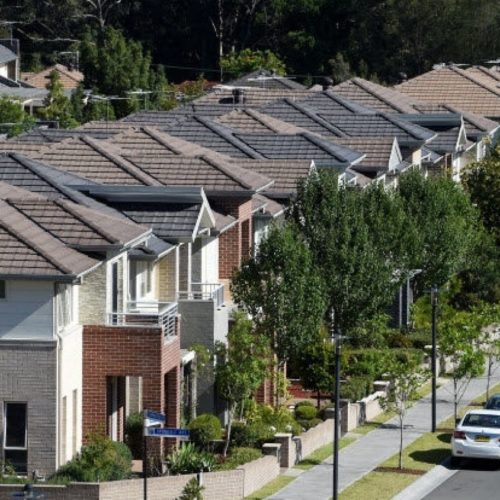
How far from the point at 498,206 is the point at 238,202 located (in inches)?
1221

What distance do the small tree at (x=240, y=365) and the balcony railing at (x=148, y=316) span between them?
237cm

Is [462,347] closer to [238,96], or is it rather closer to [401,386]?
[401,386]

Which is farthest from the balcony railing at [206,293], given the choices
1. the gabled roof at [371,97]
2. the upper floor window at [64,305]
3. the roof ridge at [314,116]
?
the gabled roof at [371,97]

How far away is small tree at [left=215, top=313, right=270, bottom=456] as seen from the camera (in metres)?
58.6

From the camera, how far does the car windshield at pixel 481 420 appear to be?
58656 mm

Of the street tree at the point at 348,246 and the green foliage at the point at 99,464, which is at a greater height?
the street tree at the point at 348,246

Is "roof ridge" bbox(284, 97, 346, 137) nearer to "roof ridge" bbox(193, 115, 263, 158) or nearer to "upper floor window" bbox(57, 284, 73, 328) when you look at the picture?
"roof ridge" bbox(193, 115, 263, 158)

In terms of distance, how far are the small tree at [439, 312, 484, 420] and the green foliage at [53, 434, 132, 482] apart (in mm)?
13257

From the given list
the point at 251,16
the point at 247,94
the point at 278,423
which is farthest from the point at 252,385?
the point at 251,16

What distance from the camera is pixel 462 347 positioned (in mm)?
64188

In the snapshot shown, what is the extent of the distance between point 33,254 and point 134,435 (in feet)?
21.1

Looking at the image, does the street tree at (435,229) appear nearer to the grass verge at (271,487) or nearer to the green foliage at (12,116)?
the grass verge at (271,487)

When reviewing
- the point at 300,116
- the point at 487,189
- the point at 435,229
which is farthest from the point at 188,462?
the point at 487,189

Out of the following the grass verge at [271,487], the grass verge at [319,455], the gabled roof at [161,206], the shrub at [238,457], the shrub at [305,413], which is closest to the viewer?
the grass verge at [271,487]
